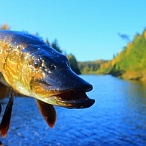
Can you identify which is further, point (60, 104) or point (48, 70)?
point (48, 70)

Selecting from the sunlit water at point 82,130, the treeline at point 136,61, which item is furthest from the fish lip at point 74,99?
the treeline at point 136,61

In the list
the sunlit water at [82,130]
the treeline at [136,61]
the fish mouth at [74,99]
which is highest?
the treeline at [136,61]

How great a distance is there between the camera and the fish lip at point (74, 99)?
A: 1.99 meters

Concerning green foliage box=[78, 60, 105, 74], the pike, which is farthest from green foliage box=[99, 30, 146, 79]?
the pike

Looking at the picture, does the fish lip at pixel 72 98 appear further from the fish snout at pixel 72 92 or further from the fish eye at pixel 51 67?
the fish eye at pixel 51 67

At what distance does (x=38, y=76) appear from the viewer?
7.59 ft

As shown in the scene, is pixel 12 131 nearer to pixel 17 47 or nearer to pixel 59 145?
pixel 59 145

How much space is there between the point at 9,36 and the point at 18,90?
50 centimetres

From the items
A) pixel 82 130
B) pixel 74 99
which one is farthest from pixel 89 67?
pixel 74 99

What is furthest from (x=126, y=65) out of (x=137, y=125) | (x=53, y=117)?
(x=53, y=117)

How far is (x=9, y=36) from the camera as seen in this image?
2590mm

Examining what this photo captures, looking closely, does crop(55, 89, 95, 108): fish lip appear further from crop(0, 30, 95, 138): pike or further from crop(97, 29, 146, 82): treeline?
crop(97, 29, 146, 82): treeline

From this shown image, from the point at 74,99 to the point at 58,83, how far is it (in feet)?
0.61

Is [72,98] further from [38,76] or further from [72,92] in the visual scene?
[38,76]
